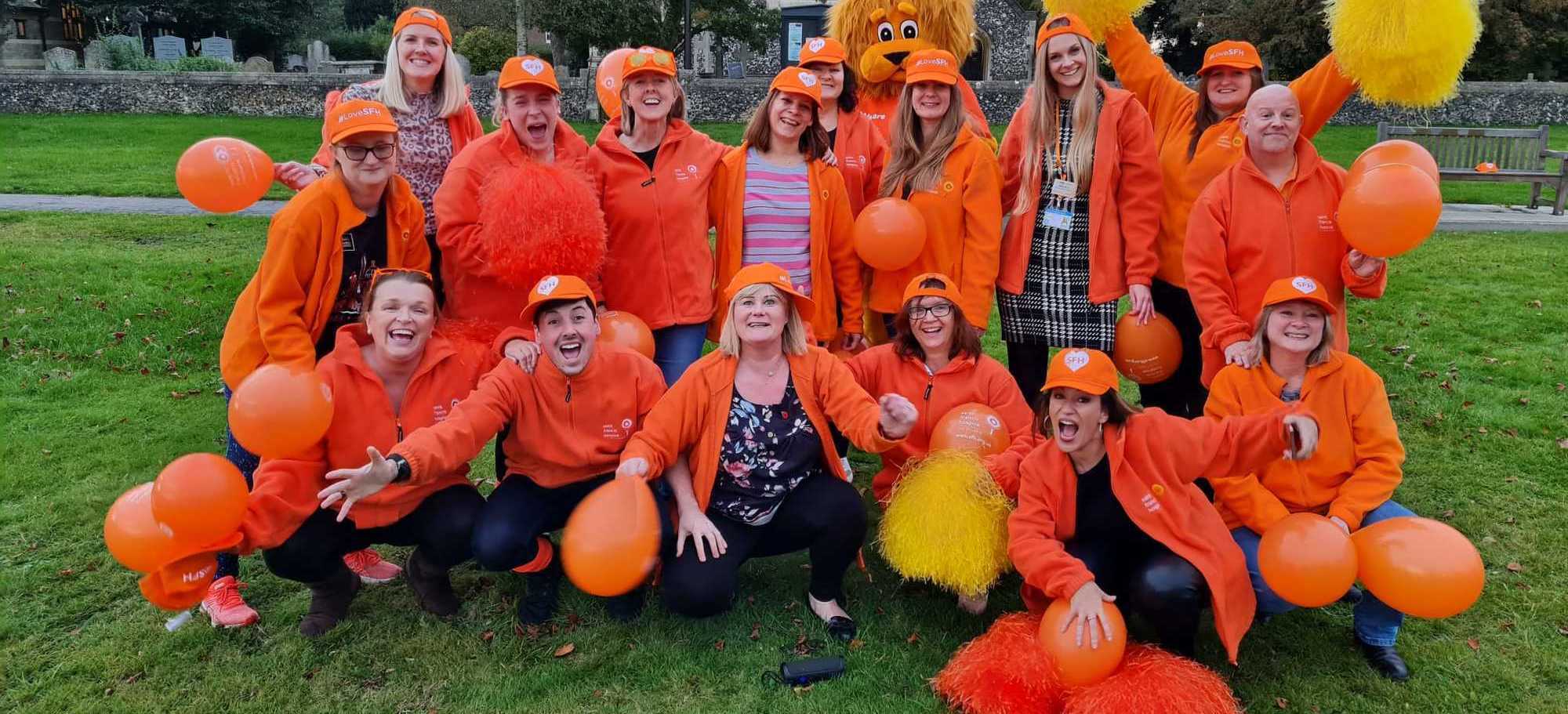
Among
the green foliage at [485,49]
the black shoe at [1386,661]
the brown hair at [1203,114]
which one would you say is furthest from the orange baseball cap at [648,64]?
the green foliage at [485,49]

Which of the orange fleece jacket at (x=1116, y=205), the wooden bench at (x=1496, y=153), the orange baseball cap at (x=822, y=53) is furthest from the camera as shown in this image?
the wooden bench at (x=1496, y=153)

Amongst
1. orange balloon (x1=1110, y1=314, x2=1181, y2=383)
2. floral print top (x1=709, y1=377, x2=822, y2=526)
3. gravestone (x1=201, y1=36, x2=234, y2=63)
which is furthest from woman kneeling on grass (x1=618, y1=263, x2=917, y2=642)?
gravestone (x1=201, y1=36, x2=234, y2=63)

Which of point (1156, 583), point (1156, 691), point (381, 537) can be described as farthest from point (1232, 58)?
point (381, 537)

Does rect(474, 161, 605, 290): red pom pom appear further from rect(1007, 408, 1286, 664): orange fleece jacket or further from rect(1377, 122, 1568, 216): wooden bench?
rect(1377, 122, 1568, 216): wooden bench

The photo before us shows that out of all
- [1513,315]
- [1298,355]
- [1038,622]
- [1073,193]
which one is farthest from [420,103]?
[1513,315]

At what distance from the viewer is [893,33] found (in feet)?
17.5

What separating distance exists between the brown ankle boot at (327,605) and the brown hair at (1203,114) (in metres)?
4.01

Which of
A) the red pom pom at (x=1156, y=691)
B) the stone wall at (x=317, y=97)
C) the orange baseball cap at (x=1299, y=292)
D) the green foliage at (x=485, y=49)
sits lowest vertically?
the red pom pom at (x=1156, y=691)

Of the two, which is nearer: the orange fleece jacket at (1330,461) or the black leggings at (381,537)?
the orange fleece jacket at (1330,461)

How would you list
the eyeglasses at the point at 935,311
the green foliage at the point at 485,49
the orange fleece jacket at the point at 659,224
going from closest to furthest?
the eyeglasses at the point at 935,311 → the orange fleece jacket at the point at 659,224 → the green foliage at the point at 485,49

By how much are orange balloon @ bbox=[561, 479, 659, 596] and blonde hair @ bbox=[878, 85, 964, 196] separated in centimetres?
188

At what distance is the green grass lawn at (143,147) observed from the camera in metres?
13.7

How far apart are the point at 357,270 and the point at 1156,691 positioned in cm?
316

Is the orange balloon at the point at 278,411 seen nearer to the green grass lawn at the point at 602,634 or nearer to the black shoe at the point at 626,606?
the green grass lawn at the point at 602,634
